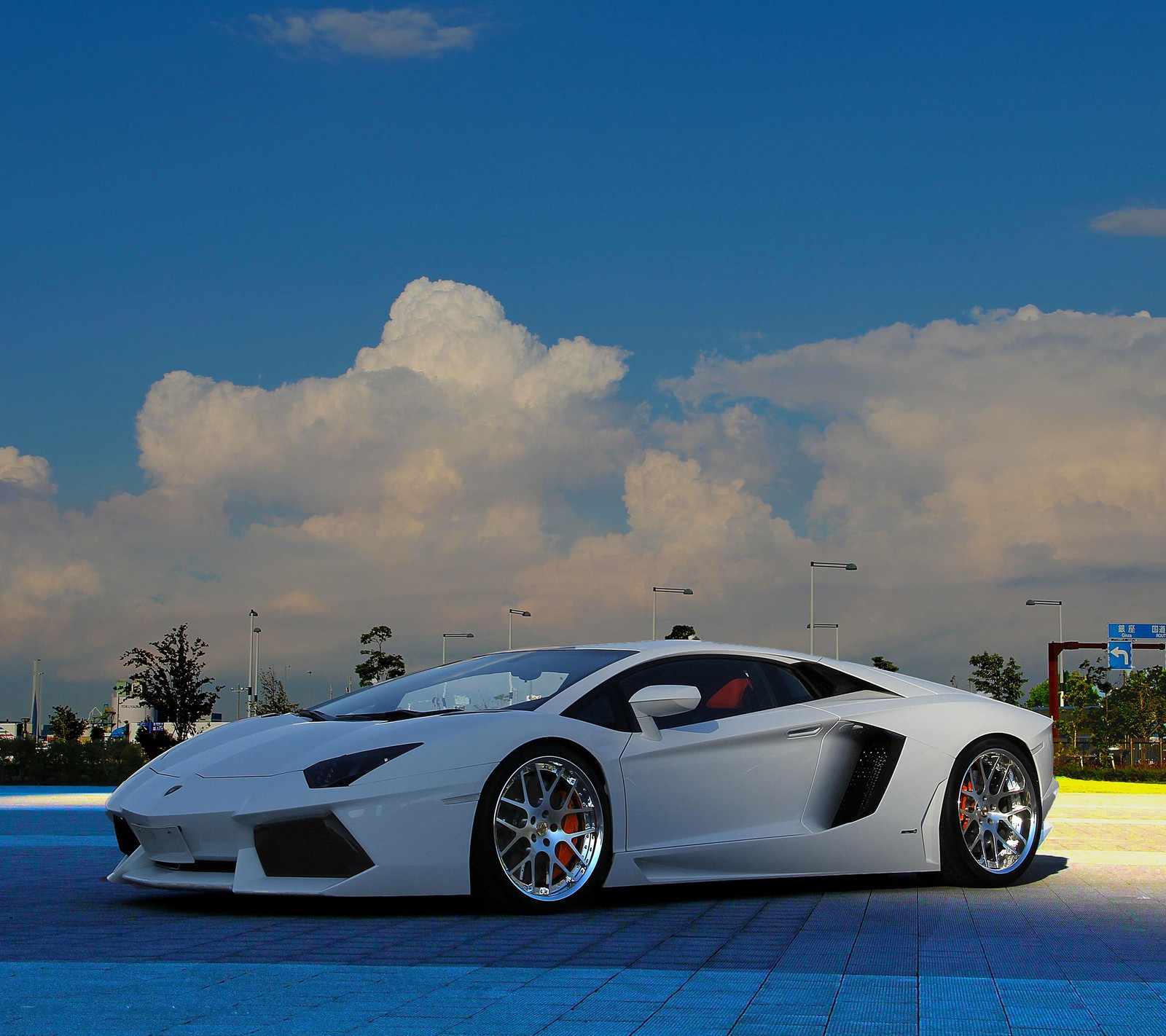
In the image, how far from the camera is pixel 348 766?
6.21 metres

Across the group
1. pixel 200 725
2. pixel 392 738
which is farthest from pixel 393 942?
pixel 200 725

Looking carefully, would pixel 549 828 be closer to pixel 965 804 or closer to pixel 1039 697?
pixel 965 804

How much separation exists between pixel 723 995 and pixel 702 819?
99.7 inches

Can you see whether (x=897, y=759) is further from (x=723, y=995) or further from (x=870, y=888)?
(x=723, y=995)

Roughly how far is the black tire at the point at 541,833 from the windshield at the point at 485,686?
0.41 metres

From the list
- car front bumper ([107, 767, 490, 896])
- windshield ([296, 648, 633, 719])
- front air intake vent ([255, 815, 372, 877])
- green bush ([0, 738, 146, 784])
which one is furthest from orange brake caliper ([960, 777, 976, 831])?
green bush ([0, 738, 146, 784])

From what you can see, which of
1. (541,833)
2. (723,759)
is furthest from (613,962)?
(723,759)

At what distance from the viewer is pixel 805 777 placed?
7.27 m

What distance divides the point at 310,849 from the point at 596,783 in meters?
1.34

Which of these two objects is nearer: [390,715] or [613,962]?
[613,962]

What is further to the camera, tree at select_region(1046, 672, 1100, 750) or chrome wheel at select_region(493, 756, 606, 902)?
tree at select_region(1046, 672, 1100, 750)

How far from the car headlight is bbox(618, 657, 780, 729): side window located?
1.26 metres

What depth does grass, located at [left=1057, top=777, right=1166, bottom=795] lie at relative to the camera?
84.0ft

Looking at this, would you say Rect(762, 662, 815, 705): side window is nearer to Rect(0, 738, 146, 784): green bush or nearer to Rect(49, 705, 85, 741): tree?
Rect(0, 738, 146, 784): green bush
